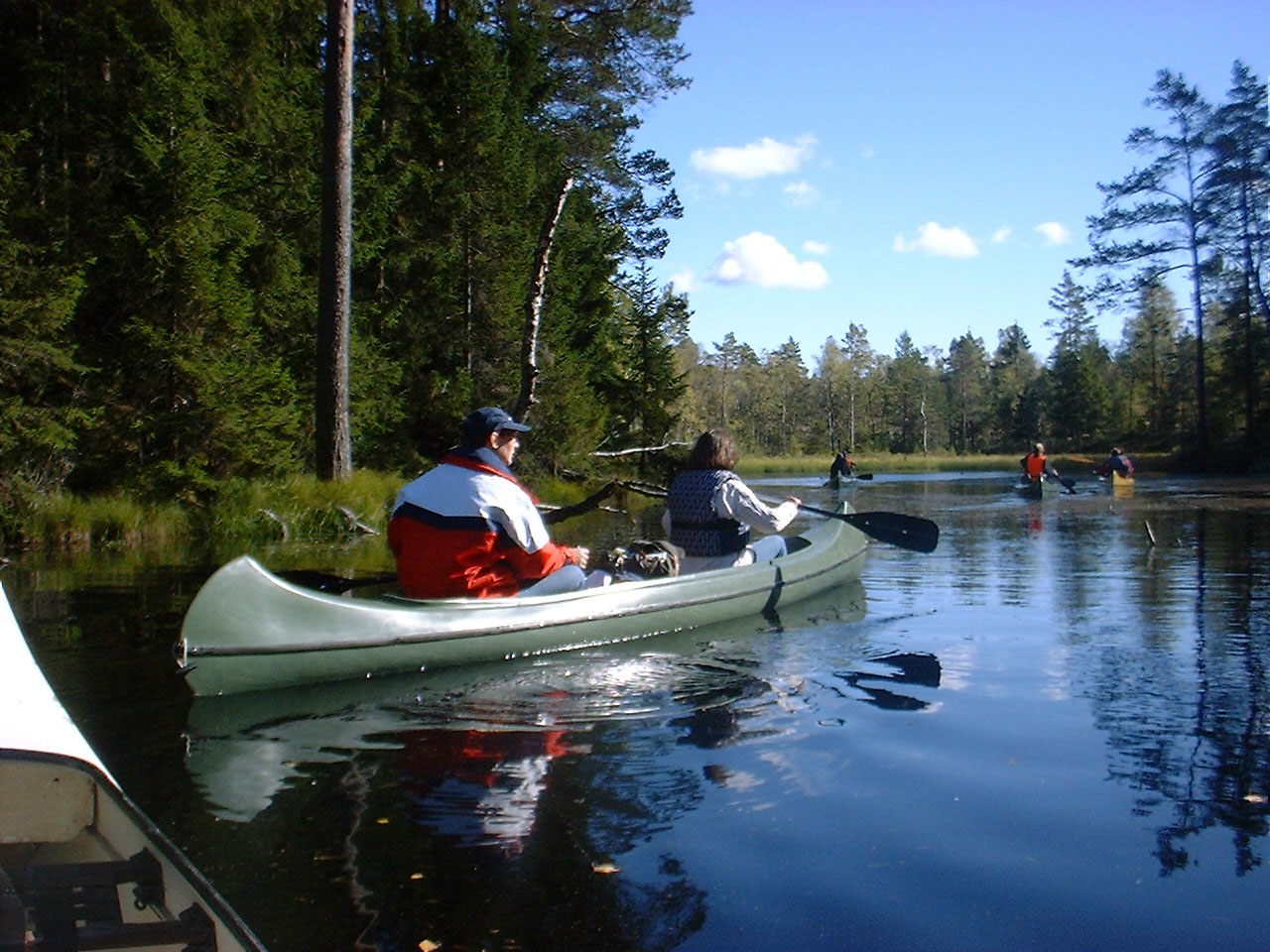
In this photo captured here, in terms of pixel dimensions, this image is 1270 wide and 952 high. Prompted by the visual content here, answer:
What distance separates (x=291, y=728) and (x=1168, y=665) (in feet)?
16.1

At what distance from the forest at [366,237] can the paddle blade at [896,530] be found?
25.5 ft

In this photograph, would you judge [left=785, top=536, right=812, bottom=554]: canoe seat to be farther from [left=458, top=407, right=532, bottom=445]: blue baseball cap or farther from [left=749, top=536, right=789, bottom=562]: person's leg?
[left=458, top=407, right=532, bottom=445]: blue baseball cap

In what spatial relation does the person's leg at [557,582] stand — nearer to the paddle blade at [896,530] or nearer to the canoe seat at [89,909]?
the paddle blade at [896,530]

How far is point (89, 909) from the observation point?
2.64 m

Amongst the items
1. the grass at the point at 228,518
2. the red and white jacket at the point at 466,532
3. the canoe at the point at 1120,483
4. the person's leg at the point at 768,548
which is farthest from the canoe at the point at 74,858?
the canoe at the point at 1120,483

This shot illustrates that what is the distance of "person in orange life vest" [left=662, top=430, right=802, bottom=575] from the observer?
8.90 metres

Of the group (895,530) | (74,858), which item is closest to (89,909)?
(74,858)

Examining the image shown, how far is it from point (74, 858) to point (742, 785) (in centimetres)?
251

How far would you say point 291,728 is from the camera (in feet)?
18.9

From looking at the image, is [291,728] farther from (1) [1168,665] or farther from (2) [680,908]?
(1) [1168,665]

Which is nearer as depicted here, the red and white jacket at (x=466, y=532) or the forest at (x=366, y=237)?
the red and white jacket at (x=466, y=532)

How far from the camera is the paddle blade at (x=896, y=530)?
11156mm

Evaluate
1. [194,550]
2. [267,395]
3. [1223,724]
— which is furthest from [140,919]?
[267,395]

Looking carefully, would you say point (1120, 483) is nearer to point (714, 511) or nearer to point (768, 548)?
point (768, 548)
